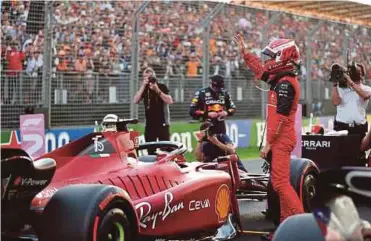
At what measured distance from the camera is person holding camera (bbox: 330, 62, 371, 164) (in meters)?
8.69

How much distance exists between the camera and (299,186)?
21.8 ft

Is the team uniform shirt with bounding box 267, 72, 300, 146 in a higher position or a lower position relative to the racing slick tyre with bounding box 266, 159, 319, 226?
higher

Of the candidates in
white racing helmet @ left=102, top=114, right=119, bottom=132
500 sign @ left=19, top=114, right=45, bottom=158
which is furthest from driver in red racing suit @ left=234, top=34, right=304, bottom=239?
500 sign @ left=19, top=114, right=45, bottom=158

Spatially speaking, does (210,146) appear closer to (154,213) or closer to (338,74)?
(338,74)

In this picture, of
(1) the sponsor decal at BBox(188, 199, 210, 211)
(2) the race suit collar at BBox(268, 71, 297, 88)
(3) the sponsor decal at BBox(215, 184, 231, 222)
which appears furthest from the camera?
(2) the race suit collar at BBox(268, 71, 297, 88)

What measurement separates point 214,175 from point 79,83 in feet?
19.9

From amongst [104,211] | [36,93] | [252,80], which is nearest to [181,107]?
[252,80]

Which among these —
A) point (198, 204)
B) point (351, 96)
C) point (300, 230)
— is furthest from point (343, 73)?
point (300, 230)

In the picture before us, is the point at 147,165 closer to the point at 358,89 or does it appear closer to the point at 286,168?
the point at 286,168

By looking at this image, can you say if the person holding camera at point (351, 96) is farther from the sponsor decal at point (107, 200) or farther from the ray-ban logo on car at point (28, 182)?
the ray-ban logo on car at point (28, 182)

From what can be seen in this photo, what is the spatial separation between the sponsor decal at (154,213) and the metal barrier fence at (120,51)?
18.5ft

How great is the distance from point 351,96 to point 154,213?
4.41 m

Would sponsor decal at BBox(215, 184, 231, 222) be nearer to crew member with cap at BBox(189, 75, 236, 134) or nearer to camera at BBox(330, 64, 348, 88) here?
crew member with cap at BBox(189, 75, 236, 134)

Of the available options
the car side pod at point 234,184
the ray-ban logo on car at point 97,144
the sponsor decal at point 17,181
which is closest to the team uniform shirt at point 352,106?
the car side pod at point 234,184
